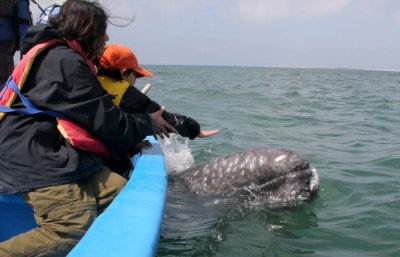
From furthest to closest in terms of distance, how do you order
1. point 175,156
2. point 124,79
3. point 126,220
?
point 175,156
point 124,79
point 126,220

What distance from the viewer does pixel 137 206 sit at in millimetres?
2725

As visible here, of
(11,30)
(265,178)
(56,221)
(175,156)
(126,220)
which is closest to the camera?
(126,220)

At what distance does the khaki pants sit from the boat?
0.67 feet

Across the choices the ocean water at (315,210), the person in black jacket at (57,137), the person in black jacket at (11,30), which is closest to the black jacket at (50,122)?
the person in black jacket at (57,137)

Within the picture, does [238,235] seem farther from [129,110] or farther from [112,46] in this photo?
[112,46]

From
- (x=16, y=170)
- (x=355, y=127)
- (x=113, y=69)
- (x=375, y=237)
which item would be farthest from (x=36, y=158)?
(x=355, y=127)

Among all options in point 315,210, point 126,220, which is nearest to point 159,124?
point 126,220

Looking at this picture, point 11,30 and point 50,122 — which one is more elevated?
point 11,30

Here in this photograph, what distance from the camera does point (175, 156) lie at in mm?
6812

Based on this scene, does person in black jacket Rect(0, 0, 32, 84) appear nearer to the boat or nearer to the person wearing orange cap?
the person wearing orange cap

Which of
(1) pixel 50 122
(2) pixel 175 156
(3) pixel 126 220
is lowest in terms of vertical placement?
(2) pixel 175 156

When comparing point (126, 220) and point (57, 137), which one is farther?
point (57, 137)

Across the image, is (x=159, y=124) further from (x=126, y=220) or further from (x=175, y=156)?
(x=175, y=156)

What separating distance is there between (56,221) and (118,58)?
149 cm
